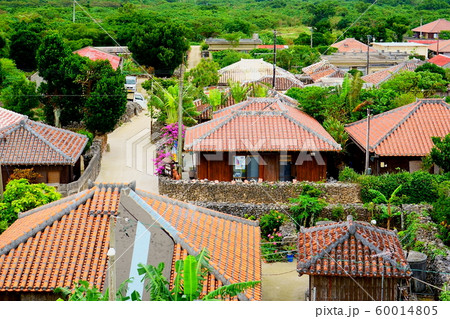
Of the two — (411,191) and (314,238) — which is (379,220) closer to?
(411,191)

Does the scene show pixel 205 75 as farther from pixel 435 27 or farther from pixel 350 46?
pixel 435 27

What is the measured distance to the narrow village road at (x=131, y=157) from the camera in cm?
2752

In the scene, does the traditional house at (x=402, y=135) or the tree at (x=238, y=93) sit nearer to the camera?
the traditional house at (x=402, y=135)

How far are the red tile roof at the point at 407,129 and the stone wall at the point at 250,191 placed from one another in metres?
3.19

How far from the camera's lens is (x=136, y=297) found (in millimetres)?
9656

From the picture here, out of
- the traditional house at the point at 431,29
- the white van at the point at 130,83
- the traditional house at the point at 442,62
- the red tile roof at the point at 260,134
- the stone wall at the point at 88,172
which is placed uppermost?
the traditional house at the point at 431,29

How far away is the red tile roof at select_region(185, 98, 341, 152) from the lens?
24766mm

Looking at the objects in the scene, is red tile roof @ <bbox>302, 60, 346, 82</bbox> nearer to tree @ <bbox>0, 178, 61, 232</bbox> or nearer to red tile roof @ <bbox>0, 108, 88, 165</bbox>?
red tile roof @ <bbox>0, 108, 88, 165</bbox>

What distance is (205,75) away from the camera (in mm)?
44625

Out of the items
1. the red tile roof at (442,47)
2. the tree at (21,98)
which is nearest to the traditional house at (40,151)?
the tree at (21,98)

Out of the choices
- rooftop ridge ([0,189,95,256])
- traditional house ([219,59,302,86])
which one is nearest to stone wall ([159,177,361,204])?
rooftop ridge ([0,189,95,256])

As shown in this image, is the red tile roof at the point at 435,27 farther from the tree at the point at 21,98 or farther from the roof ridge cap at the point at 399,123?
the tree at the point at 21,98

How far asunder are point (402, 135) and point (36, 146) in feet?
48.5

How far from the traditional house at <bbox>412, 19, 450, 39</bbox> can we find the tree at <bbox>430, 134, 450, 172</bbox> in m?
76.8
